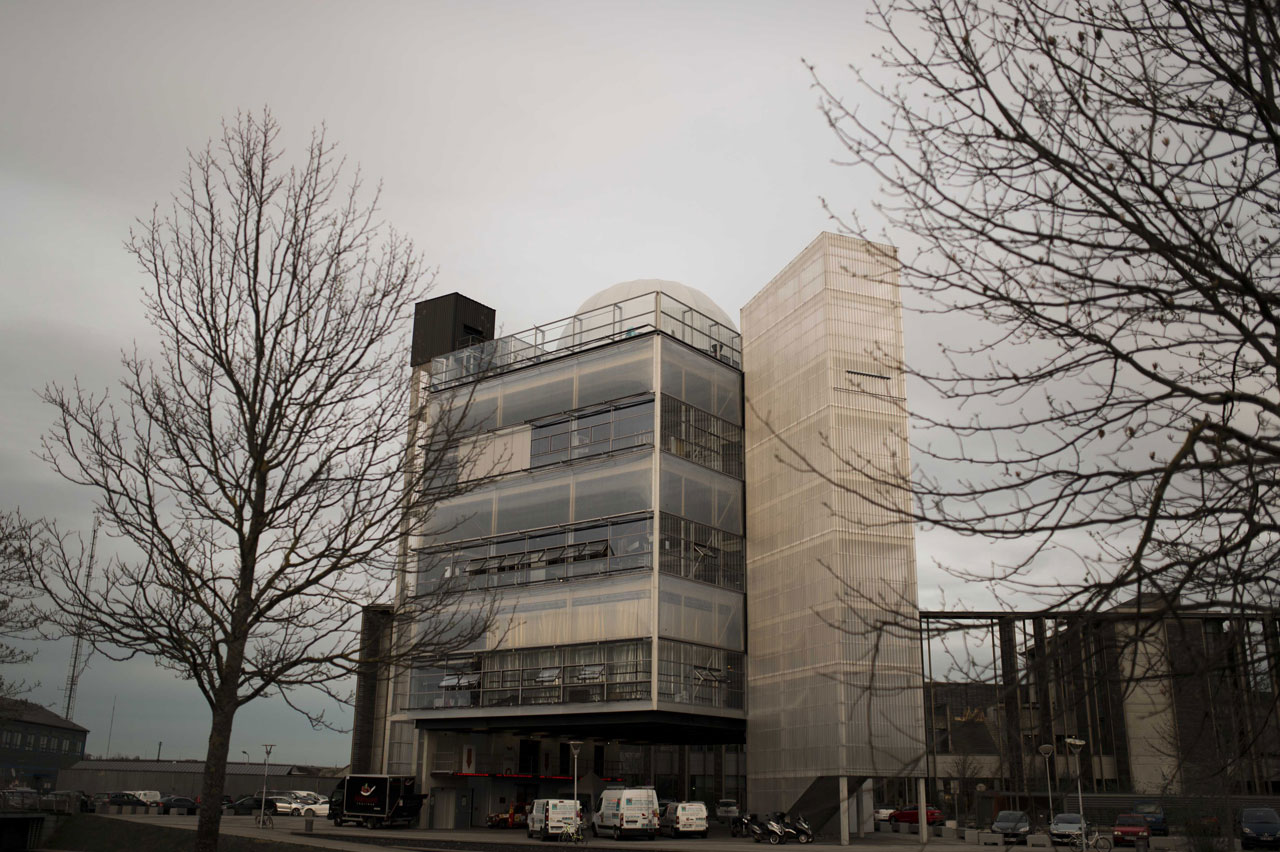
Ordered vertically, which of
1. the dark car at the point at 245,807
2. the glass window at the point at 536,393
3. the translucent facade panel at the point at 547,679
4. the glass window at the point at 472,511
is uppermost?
the glass window at the point at 536,393

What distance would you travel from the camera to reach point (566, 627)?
39.9m

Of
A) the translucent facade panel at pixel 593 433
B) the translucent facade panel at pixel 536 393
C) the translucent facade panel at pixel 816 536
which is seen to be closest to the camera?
the translucent facade panel at pixel 816 536

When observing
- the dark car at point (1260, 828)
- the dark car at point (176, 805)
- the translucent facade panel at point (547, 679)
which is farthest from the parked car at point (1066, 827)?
the dark car at point (176, 805)

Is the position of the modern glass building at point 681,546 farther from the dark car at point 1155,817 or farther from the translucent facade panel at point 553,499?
the dark car at point 1155,817

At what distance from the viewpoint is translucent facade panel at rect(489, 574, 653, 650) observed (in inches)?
1502

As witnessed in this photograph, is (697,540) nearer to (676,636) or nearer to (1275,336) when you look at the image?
(676,636)

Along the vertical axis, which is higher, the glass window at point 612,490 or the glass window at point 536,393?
the glass window at point 536,393

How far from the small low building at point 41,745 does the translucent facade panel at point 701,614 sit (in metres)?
67.3

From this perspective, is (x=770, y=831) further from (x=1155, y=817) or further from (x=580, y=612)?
(x=1155, y=817)

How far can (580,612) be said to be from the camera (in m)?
39.7

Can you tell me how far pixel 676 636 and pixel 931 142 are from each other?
1261 inches

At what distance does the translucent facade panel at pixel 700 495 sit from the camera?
39.9 m

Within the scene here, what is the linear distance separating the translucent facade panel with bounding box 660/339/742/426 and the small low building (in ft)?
226

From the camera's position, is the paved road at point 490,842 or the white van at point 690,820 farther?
the white van at point 690,820
